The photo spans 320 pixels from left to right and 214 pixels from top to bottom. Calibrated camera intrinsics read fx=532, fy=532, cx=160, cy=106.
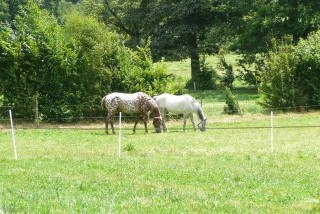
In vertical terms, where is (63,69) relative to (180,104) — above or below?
above

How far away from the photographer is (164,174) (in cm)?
1352

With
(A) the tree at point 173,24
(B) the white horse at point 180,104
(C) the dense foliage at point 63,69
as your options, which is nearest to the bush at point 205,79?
(A) the tree at point 173,24

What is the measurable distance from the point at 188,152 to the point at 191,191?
580 centimetres

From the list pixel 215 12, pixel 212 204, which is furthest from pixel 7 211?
pixel 215 12

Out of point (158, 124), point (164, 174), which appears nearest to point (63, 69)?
point (158, 124)

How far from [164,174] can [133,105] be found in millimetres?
12381

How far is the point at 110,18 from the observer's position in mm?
52750

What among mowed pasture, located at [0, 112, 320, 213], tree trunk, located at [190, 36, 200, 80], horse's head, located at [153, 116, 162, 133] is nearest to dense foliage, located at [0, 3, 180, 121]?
horse's head, located at [153, 116, 162, 133]

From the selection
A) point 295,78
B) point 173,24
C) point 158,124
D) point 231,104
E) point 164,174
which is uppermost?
point 173,24

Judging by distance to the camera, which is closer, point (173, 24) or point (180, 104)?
point (180, 104)

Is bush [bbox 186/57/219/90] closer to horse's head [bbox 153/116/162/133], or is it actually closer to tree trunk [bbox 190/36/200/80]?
tree trunk [bbox 190/36/200/80]

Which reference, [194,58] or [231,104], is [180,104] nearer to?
[231,104]

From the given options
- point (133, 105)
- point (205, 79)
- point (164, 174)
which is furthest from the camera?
point (205, 79)

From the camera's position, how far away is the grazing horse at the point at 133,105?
1000 inches
